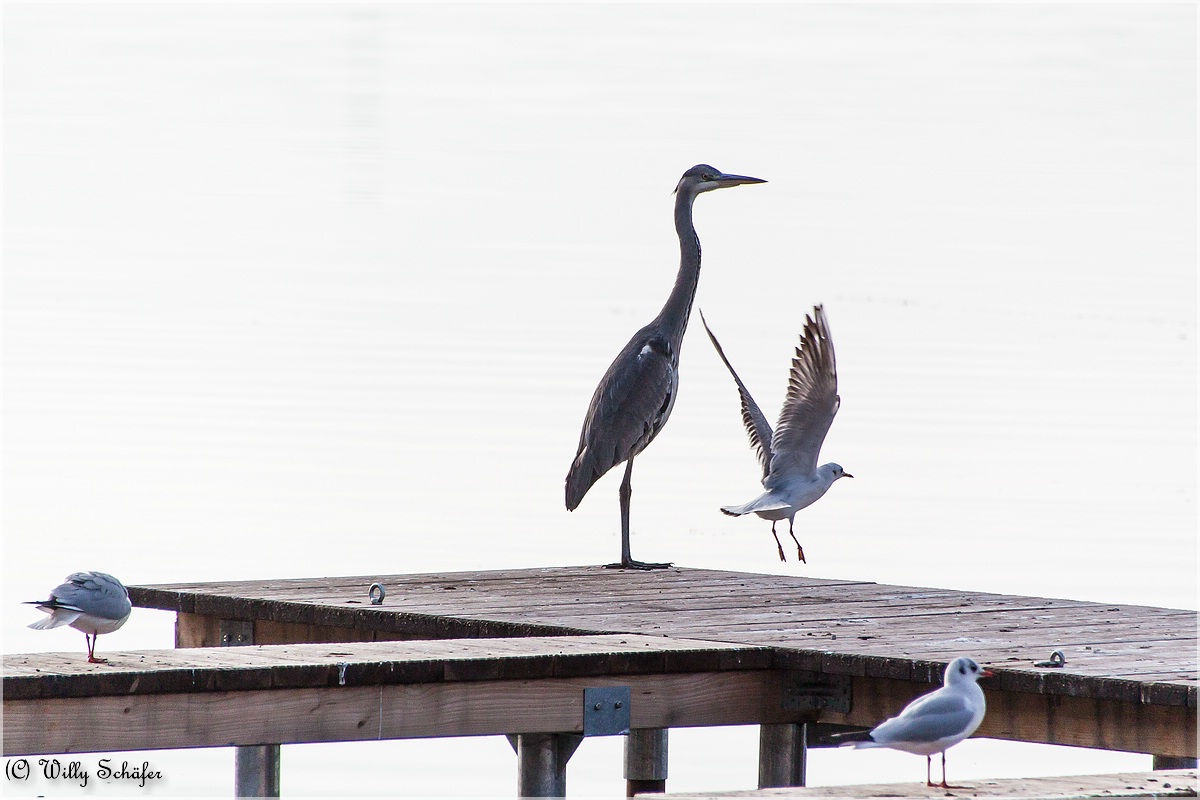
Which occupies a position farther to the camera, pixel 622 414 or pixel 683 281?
pixel 683 281

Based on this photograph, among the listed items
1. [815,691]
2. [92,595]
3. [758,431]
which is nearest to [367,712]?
[92,595]

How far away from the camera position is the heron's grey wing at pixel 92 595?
20.9 ft

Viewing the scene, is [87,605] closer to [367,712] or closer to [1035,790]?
[367,712]

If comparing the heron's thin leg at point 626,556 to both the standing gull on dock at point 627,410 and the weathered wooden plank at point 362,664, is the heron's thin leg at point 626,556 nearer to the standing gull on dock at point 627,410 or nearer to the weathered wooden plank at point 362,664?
the standing gull on dock at point 627,410

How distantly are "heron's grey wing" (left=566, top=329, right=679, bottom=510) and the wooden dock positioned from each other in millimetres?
1606

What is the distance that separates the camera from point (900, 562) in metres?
15.6

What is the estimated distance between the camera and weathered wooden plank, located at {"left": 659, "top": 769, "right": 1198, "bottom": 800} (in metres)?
5.20

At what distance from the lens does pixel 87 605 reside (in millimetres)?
6391

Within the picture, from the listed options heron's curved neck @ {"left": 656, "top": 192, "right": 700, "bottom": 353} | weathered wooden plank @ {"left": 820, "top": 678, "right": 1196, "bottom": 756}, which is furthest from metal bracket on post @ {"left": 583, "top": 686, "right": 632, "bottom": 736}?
heron's curved neck @ {"left": 656, "top": 192, "right": 700, "bottom": 353}

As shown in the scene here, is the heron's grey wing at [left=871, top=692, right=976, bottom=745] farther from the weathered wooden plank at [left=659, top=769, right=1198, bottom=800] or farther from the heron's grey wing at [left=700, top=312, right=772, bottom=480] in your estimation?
the heron's grey wing at [left=700, top=312, right=772, bottom=480]

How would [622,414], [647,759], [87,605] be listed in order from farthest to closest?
[622,414]
[647,759]
[87,605]

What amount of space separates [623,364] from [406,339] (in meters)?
19.3

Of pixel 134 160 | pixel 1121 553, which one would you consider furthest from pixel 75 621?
pixel 134 160

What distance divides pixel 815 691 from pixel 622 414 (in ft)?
11.4
